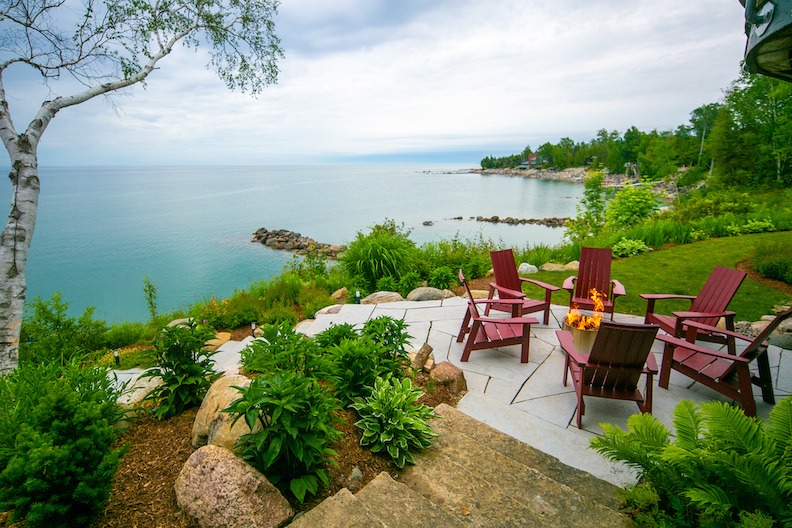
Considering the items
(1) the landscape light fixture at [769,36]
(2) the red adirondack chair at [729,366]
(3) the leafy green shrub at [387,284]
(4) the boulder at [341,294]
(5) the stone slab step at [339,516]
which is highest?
(1) the landscape light fixture at [769,36]

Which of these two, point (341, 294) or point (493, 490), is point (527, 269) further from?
point (493, 490)

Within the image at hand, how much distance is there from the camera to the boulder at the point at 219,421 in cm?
215

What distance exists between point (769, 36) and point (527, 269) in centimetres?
578

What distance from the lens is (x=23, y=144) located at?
4.79 metres

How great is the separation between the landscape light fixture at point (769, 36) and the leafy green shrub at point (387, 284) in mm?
5859

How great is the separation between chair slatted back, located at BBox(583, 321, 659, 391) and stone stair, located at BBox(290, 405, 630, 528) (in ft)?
2.95

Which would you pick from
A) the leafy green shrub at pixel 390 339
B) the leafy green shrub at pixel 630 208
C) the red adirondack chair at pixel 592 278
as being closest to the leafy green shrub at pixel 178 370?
the leafy green shrub at pixel 390 339

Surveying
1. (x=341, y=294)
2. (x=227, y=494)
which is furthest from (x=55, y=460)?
(x=341, y=294)

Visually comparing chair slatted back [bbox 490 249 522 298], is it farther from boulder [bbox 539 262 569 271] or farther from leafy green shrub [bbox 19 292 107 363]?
leafy green shrub [bbox 19 292 107 363]

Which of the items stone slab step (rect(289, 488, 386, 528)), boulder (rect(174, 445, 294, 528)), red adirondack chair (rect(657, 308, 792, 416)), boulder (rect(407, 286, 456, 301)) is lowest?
boulder (rect(407, 286, 456, 301))

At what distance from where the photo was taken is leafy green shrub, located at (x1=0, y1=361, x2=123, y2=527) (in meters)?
1.48

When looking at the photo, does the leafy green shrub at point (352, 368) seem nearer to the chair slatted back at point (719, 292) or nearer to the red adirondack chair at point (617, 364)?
the red adirondack chair at point (617, 364)

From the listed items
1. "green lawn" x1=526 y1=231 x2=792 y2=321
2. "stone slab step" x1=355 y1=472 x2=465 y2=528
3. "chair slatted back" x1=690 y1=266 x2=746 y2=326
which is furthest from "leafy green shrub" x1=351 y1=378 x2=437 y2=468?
"green lawn" x1=526 y1=231 x2=792 y2=321

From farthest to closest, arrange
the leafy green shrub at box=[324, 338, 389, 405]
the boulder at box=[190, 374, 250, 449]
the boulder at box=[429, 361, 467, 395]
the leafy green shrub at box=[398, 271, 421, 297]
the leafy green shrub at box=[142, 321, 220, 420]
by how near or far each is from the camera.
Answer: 1. the leafy green shrub at box=[398, 271, 421, 297]
2. the boulder at box=[429, 361, 467, 395]
3. the leafy green shrub at box=[324, 338, 389, 405]
4. the leafy green shrub at box=[142, 321, 220, 420]
5. the boulder at box=[190, 374, 250, 449]
